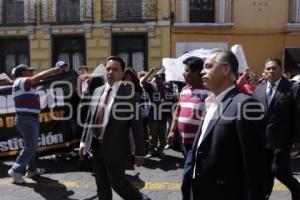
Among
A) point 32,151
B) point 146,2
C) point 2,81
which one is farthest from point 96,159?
point 146,2

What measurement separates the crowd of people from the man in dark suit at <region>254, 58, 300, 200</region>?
1 cm

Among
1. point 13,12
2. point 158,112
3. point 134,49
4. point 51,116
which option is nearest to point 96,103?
point 51,116

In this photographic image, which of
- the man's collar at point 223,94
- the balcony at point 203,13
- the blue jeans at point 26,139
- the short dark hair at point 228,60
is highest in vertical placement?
the balcony at point 203,13

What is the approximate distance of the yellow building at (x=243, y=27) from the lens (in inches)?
770

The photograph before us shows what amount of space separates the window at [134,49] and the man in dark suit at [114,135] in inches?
607

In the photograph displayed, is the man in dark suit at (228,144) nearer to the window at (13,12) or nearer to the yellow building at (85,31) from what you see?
the yellow building at (85,31)

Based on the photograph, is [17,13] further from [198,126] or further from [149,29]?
[198,126]

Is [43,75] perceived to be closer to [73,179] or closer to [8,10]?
[73,179]

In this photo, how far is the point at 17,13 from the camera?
20797 mm

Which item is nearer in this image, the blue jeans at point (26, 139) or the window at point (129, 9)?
the blue jeans at point (26, 139)

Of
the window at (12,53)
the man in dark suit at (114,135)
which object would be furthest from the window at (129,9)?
the man in dark suit at (114,135)

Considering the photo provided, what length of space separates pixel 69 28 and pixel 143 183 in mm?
14683

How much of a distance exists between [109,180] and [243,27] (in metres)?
16.4

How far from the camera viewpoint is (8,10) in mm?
20891
